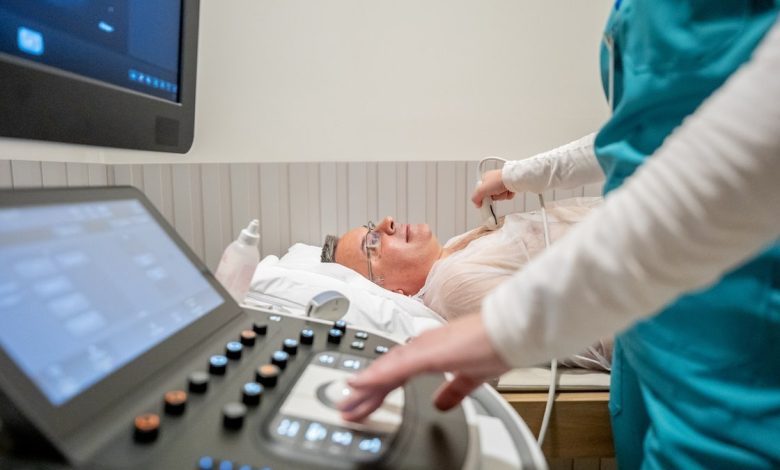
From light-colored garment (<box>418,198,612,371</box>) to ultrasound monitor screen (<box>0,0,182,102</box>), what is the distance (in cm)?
66

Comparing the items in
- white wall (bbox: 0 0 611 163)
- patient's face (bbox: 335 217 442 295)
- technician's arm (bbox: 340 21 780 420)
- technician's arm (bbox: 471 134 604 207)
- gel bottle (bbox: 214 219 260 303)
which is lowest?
patient's face (bbox: 335 217 442 295)

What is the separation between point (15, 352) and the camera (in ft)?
0.88

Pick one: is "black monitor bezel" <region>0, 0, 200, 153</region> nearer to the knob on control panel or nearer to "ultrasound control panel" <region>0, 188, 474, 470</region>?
"ultrasound control panel" <region>0, 188, 474, 470</region>

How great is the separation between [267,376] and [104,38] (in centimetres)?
45

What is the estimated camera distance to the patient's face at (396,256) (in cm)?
138

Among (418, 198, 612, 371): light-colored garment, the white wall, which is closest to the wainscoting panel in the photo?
the white wall

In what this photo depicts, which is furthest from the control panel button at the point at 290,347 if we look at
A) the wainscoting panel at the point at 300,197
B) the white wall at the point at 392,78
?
the white wall at the point at 392,78

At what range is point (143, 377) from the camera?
1.11 feet

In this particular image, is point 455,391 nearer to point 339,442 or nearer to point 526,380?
point 339,442

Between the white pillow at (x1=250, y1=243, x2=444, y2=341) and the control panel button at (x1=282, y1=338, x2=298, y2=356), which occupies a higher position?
the control panel button at (x1=282, y1=338, x2=298, y2=356)

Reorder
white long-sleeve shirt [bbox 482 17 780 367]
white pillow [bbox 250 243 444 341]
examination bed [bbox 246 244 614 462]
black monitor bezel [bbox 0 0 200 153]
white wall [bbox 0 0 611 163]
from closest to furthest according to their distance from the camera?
1. white long-sleeve shirt [bbox 482 17 780 367]
2. black monitor bezel [bbox 0 0 200 153]
3. examination bed [bbox 246 244 614 462]
4. white pillow [bbox 250 243 444 341]
5. white wall [bbox 0 0 611 163]

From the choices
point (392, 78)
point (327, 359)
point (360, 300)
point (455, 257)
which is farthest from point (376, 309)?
point (392, 78)

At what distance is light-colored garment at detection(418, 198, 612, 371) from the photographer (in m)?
0.94

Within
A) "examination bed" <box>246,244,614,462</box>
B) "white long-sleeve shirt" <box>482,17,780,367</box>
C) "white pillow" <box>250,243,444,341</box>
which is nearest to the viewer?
"white long-sleeve shirt" <box>482,17,780,367</box>
